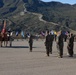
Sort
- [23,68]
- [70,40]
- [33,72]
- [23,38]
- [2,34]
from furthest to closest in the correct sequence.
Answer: [23,38], [2,34], [70,40], [23,68], [33,72]

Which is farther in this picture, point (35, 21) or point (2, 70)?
point (35, 21)

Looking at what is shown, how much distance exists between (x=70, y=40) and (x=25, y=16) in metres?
147

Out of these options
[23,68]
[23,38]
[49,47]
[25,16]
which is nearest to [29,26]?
[25,16]

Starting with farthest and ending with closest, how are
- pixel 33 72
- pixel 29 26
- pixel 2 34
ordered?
pixel 29 26, pixel 2 34, pixel 33 72

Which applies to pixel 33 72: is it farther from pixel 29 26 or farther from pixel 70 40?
pixel 29 26

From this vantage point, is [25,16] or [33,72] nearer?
[33,72]

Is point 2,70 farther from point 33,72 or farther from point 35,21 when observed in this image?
point 35,21

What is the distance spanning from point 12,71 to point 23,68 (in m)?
1.13

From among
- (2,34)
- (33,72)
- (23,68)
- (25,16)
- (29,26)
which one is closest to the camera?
(33,72)

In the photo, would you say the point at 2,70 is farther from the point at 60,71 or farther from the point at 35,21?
the point at 35,21

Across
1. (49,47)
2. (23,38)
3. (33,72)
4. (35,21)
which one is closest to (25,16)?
(35,21)

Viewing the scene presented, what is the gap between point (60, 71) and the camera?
16.1m

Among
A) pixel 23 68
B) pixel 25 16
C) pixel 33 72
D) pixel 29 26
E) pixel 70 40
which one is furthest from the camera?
pixel 25 16

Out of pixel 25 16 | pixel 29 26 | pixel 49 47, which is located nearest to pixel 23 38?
pixel 49 47
